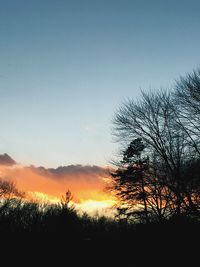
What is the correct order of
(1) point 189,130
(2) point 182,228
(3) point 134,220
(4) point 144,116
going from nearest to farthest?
(1) point 189,130
(2) point 182,228
(4) point 144,116
(3) point 134,220

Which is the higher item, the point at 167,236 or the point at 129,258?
the point at 167,236

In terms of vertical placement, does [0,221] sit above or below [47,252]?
above

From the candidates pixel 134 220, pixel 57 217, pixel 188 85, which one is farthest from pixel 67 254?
pixel 134 220

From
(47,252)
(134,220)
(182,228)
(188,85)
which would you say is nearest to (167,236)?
(182,228)

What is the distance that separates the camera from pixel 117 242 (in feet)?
67.6

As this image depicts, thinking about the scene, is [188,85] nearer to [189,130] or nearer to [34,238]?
[189,130]

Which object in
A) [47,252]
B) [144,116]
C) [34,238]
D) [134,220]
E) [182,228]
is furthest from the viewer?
[134,220]

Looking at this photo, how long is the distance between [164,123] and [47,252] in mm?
9563

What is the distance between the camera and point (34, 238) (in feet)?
46.8

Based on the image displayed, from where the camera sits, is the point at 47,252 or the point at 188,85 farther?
the point at 188,85

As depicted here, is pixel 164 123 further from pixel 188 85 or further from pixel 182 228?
pixel 182 228

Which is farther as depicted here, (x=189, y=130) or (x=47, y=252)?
(x=189, y=130)

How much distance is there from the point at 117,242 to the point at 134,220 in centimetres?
1034

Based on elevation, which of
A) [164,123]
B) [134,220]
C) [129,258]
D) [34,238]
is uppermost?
[164,123]
